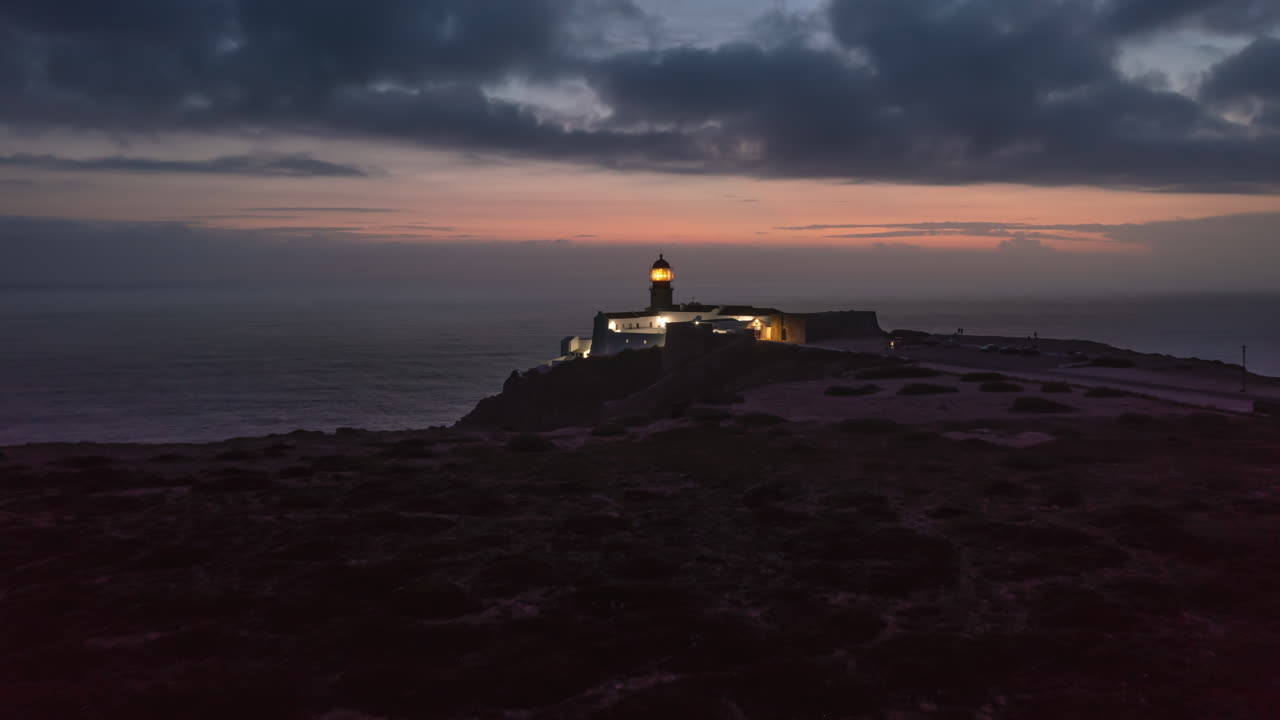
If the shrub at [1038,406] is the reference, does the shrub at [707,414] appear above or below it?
below

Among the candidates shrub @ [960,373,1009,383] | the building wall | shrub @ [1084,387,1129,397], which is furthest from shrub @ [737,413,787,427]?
the building wall

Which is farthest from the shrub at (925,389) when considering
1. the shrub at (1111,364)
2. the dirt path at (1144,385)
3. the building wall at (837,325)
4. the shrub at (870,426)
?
the building wall at (837,325)

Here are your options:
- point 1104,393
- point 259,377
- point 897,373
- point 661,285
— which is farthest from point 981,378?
point 259,377

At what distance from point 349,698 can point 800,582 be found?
7.35 metres

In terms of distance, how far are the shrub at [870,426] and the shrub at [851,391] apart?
8708 millimetres

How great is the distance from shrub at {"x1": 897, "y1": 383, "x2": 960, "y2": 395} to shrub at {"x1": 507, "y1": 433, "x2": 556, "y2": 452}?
749 inches

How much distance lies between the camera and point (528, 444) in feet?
86.3

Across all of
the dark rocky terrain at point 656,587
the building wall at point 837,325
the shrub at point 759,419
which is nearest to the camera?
the dark rocky terrain at point 656,587

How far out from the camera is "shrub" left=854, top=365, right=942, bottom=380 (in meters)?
42.8

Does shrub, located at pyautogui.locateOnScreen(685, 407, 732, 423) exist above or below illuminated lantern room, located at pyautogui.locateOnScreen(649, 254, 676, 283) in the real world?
below

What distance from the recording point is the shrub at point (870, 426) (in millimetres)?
27781

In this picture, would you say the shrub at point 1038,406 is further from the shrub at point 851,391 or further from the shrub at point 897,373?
the shrub at point 897,373

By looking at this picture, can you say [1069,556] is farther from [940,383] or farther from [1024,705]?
[940,383]

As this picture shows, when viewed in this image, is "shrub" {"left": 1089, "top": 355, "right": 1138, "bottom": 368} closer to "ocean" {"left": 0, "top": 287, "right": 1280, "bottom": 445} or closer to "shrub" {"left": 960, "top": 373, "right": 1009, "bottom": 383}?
"shrub" {"left": 960, "top": 373, "right": 1009, "bottom": 383}
